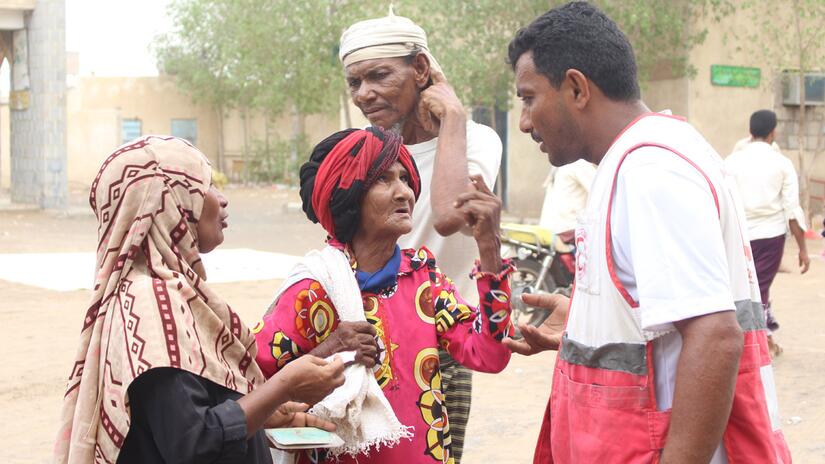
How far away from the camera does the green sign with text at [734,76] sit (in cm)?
1814

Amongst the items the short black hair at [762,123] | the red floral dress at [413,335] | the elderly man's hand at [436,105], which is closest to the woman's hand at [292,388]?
the red floral dress at [413,335]

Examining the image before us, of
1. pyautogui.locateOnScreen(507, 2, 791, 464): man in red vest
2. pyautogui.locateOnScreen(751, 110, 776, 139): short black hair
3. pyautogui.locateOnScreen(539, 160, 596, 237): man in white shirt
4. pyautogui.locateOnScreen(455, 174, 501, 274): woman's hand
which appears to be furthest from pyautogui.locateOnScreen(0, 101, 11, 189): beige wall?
pyautogui.locateOnScreen(507, 2, 791, 464): man in red vest

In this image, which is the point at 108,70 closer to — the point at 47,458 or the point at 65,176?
the point at 65,176

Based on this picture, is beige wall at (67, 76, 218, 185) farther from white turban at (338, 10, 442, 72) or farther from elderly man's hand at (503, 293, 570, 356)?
elderly man's hand at (503, 293, 570, 356)

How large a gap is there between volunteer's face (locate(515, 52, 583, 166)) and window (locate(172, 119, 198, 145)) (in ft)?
126

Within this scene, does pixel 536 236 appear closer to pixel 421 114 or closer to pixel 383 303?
pixel 421 114

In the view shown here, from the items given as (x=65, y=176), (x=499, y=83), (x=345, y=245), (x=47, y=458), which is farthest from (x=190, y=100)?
(x=345, y=245)

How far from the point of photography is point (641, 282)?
74.3 inches

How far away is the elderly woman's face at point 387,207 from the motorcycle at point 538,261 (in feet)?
19.3

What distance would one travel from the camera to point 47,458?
5445 millimetres

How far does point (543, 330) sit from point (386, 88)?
98 centimetres

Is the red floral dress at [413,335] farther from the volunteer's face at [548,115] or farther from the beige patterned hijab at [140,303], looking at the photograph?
the volunteer's face at [548,115]

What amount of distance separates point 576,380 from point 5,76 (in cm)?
4591

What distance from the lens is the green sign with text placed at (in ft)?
59.5
